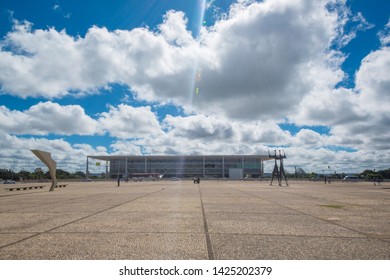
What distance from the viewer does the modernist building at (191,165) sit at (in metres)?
144

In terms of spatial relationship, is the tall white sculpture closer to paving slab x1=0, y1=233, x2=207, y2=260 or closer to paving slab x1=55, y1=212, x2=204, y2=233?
paving slab x1=55, y1=212, x2=204, y2=233

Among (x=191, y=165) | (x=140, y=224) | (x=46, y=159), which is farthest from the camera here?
(x=191, y=165)

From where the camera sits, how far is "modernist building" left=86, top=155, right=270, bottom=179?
144500 mm

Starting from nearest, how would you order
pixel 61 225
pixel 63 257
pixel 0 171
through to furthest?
pixel 63 257, pixel 61 225, pixel 0 171

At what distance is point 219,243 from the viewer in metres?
7.04

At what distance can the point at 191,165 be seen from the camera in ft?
476

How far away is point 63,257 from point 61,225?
4.19 meters

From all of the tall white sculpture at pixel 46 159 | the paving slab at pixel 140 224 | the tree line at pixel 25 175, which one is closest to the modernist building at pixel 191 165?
the tree line at pixel 25 175

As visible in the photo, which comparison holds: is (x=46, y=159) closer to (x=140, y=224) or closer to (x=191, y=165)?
(x=140, y=224)

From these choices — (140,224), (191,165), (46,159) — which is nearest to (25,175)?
(191,165)

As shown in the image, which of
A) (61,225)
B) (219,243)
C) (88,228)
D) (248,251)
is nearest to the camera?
(248,251)

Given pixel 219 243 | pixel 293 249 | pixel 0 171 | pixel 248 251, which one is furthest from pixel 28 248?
pixel 0 171

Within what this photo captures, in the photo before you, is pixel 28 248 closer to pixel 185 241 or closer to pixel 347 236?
pixel 185 241

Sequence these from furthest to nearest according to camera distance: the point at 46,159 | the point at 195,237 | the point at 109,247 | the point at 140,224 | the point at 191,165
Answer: the point at 191,165
the point at 46,159
the point at 140,224
the point at 195,237
the point at 109,247
